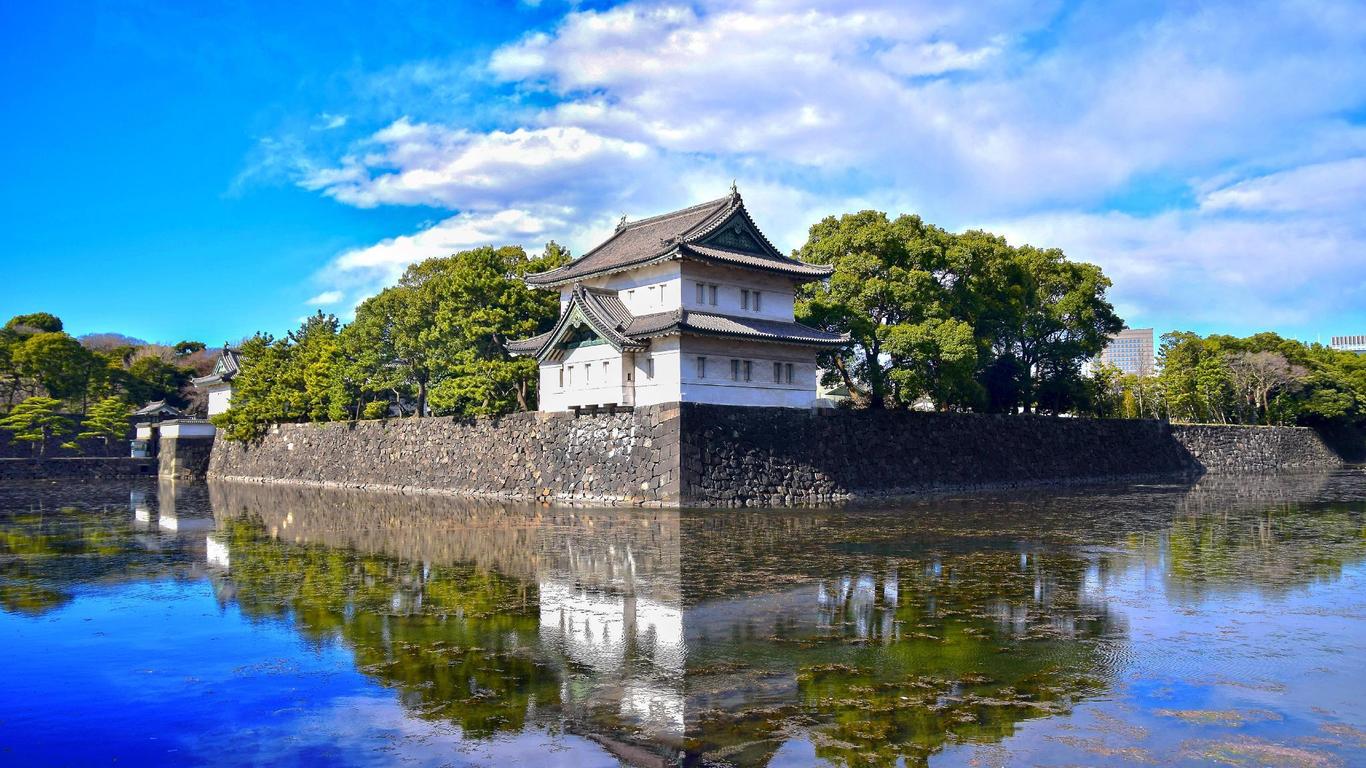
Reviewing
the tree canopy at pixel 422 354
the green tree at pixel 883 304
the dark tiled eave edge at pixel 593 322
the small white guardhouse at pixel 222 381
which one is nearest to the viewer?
the dark tiled eave edge at pixel 593 322

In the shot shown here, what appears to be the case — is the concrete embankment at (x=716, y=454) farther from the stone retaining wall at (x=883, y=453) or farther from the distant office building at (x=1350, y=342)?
the distant office building at (x=1350, y=342)

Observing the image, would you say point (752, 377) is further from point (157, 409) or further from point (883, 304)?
point (157, 409)

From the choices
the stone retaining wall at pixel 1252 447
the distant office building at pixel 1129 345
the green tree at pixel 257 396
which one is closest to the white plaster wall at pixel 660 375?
the green tree at pixel 257 396

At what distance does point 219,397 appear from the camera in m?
55.4

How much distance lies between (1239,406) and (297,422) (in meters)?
53.5

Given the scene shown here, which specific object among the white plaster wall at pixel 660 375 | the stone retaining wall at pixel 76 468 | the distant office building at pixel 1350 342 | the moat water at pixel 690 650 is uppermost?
the distant office building at pixel 1350 342

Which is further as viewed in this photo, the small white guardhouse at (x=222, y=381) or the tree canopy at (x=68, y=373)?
the small white guardhouse at (x=222, y=381)

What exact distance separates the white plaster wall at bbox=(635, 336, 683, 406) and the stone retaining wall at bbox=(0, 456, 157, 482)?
3455cm

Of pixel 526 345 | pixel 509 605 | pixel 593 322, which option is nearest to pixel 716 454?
pixel 593 322

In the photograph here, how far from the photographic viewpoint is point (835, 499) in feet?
94.5

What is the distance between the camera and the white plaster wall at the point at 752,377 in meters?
27.3

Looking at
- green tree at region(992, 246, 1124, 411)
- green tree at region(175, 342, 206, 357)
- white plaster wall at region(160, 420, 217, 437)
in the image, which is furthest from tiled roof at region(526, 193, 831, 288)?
green tree at region(175, 342, 206, 357)

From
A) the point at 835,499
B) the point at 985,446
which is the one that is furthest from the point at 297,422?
the point at 985,446

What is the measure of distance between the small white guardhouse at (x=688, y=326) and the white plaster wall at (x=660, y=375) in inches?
1.2
